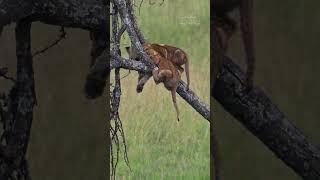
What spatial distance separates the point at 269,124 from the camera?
9.95 ft

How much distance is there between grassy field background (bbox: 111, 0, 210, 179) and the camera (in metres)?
2.82

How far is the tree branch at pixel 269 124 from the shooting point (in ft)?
9.78

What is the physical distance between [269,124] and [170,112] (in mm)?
497

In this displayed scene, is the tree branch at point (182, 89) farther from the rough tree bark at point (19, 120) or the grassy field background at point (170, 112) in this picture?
the rough tree bark at point (19, 120)

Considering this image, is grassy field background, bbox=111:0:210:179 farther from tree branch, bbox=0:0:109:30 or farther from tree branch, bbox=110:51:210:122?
tree branch, bbox=0:0:109:30

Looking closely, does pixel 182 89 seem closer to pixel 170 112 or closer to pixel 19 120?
pixel 170 112

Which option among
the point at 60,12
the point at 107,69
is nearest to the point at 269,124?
the point at 107,69

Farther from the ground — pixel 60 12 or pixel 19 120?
pixel 60 12

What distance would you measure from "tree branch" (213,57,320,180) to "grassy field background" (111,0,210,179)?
19cm

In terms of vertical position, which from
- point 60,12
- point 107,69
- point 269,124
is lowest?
point 269,124

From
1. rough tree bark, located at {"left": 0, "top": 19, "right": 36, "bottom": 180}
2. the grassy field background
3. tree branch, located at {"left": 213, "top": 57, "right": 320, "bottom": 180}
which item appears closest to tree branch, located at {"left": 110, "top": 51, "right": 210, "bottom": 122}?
the grassy field background

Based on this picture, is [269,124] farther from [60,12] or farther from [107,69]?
[60,12]

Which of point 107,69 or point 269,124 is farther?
point 269,124

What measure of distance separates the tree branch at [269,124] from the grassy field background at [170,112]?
188 mm
